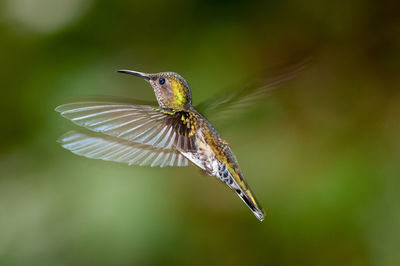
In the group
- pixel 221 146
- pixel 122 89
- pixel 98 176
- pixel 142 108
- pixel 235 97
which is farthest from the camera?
pixel 122 89

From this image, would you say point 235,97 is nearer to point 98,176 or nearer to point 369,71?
point 98,176

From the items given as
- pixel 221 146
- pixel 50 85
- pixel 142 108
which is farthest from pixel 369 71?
pixel 142 108

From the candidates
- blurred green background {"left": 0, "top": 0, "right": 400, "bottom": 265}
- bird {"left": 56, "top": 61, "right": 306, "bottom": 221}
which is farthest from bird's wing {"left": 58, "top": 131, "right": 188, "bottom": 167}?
blurred green background {"left": 0, "top": 0, "right": 400, "bottom": 265}

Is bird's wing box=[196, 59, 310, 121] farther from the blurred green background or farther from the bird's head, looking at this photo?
the blurred green background

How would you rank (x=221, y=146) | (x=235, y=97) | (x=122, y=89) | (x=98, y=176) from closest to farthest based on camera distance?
(x=235, y=97) < (x=221, y=146) < (x=98, y=176) < (x=122, y=89)

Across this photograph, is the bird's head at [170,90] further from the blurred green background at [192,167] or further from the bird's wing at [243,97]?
the blurred green background at [192,167]

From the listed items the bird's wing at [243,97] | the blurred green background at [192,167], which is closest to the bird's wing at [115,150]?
the bird's wing at [243,97]

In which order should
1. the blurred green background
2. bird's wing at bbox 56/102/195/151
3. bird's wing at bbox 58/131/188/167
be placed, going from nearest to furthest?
bird's wing at bbox 56/102/195/151, bird's wing at bbox 58/131/188/167, the blurred green background

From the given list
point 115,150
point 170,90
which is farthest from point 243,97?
point 115,150

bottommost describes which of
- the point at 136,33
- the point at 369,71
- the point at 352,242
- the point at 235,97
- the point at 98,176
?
the point at 352,242
